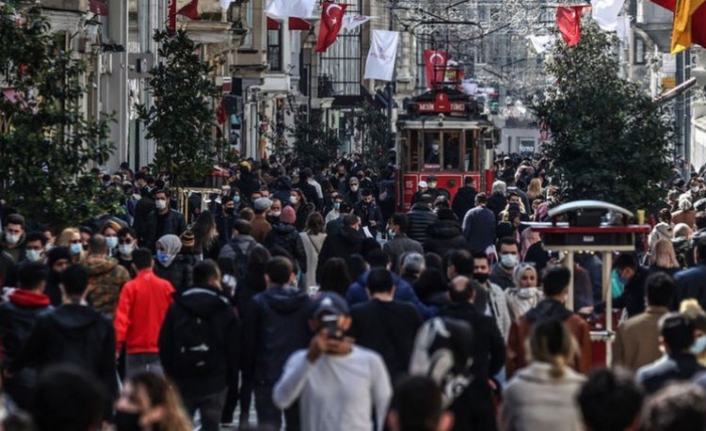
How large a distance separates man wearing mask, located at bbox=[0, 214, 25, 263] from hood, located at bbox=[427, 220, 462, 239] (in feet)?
15.6

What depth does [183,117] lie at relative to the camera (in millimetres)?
30547

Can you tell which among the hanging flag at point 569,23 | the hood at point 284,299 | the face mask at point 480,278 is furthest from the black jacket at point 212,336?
the hanging flag at point 569,23

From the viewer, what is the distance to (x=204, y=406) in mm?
14047

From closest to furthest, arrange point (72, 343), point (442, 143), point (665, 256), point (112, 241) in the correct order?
point (72, 343) → point (665, 256) → point (112, 241) → point (442, 143)

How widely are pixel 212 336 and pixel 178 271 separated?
12.1ft

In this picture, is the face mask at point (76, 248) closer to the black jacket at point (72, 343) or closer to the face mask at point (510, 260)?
the face mask at point (510, 260)

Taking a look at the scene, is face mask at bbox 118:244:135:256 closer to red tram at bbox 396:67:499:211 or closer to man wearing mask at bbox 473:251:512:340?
man wearing mask at bbox 473:251:512:340

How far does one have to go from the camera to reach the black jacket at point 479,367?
11664 millimetres

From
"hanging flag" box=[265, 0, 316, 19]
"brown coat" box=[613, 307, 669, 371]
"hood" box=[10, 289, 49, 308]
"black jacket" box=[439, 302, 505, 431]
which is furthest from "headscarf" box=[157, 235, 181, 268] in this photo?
"hanging flag" box=[265, 0, 316, 19]

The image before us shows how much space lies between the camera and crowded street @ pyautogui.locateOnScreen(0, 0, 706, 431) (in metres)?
10.2

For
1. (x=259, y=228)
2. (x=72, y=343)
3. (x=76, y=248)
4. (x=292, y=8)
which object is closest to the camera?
(x=72, y=343)

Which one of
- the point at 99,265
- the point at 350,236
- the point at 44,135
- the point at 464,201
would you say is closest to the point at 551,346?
the point at 99,265

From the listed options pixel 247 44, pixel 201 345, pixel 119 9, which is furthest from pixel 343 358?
pixel 247 44

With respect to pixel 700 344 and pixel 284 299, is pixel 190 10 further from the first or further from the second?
pixel 700 344
